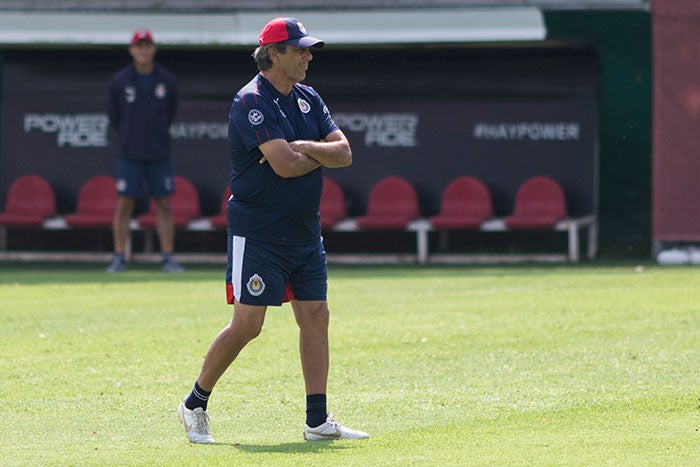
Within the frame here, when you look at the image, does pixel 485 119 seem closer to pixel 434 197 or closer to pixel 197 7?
pixel 434 197

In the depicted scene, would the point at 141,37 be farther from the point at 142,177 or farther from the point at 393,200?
the point at 393,200

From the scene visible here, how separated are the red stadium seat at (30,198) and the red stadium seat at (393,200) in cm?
387

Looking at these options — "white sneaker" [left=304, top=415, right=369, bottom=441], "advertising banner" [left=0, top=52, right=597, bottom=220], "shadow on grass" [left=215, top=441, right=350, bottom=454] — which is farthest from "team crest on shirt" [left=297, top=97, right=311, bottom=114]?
"advertising banner" [left=0, top=52, right=597, bottom=220]

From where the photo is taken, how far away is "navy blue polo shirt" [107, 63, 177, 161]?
1535cm

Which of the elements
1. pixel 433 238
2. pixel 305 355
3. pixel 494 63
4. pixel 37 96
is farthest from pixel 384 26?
pixel 305 355

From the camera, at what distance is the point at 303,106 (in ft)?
22.4

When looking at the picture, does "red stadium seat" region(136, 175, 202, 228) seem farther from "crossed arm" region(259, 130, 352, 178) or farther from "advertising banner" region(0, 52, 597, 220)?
"crossed arm" region(259, 130, 352, 178)

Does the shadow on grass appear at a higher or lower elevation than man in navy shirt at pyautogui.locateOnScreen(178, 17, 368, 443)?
lower

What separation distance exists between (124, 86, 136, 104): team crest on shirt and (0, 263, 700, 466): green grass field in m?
2.32

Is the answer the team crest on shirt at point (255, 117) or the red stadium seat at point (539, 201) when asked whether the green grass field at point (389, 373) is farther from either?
the red stadium seat at point (539, 201)

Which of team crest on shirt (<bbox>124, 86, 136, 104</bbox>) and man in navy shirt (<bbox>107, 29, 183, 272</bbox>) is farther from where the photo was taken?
team crest on shirt (<bbox>124, 86, 136, 104</bbox>)

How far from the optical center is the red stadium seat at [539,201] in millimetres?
16547

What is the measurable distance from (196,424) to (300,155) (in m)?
1.38

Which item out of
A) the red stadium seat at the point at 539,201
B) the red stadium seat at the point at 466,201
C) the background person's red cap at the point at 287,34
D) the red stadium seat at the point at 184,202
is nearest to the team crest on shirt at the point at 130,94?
the red stadium seat at the point at 184,202
